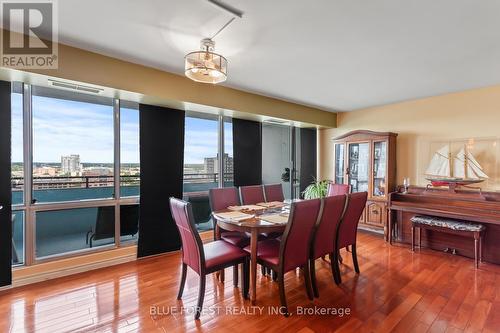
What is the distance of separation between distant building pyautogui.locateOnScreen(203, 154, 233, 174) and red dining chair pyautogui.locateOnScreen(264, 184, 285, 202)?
928 millimetres

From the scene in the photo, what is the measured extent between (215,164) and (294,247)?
7.99ft

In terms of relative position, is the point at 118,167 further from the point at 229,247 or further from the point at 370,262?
the point at 370,262

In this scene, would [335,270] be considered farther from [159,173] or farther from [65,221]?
[65,221]

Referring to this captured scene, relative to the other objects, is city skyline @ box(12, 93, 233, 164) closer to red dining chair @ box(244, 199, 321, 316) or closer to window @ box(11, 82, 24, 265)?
window @ box(11, 82, 24, 265)

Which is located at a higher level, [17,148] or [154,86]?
[154,86]

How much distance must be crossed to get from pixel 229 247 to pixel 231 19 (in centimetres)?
199

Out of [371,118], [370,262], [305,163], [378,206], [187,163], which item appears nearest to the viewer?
[370,262]

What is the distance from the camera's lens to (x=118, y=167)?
324 cm

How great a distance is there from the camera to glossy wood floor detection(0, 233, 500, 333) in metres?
1.91

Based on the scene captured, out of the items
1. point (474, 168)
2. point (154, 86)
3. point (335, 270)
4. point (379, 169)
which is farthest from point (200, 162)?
point (474, 168)

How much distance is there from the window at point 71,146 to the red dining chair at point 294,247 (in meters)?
2.32

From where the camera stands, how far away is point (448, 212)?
10.8 ft

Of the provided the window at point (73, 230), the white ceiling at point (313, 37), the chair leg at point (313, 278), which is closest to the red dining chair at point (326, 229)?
the chair leg at point (313, 278)

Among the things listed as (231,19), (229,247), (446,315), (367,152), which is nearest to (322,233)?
(229,247)
